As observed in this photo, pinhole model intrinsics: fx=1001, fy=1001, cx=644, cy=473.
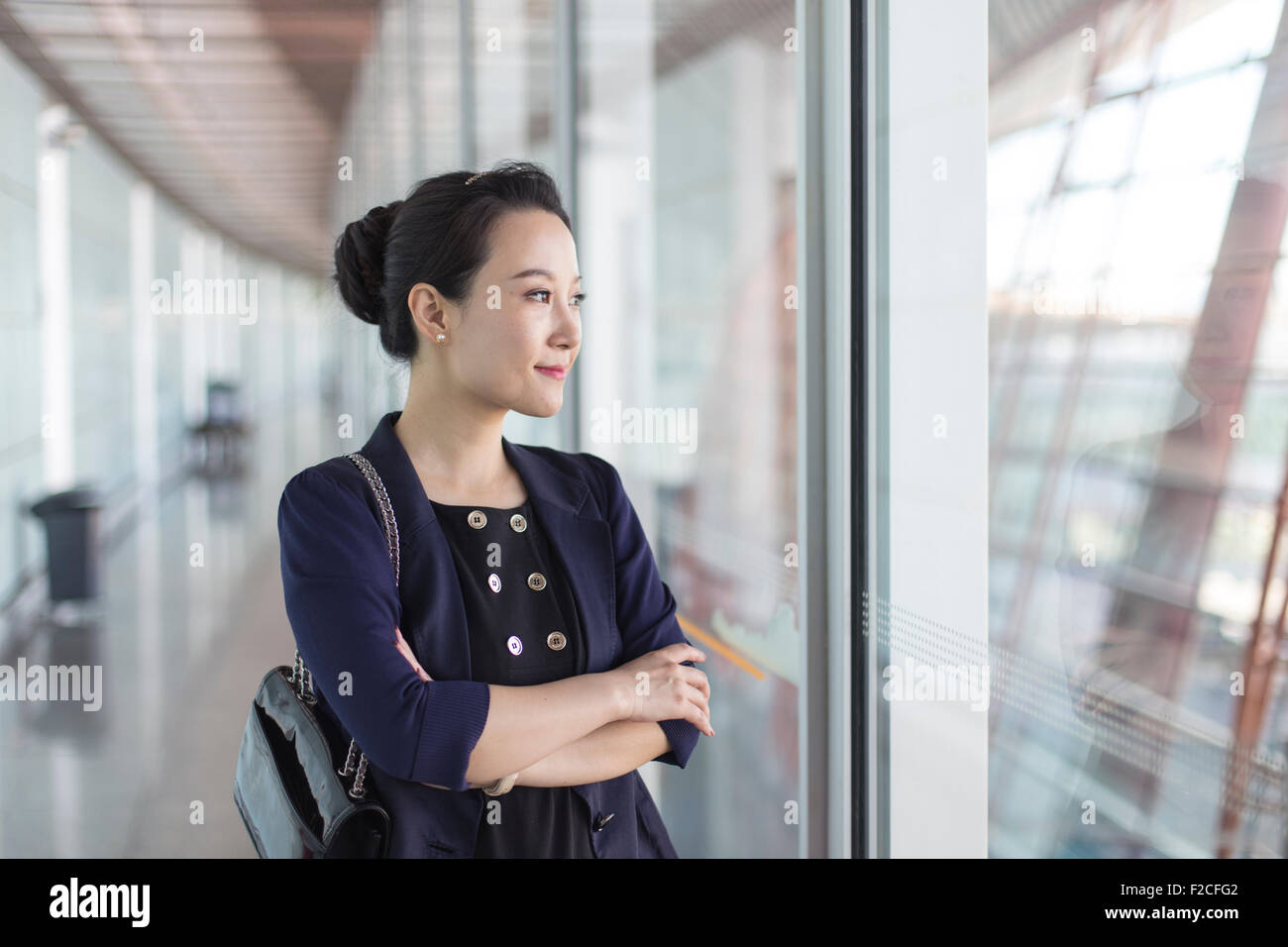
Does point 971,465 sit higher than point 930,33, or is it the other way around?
point 930,33

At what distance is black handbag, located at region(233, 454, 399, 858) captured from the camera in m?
1.30

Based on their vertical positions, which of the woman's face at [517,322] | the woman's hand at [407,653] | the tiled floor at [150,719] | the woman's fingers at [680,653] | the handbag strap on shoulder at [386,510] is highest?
the woman's face at [517,322]

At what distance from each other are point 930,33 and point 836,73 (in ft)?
0.74

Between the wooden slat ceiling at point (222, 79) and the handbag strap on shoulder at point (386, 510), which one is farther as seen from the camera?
the wooden slat ceiling at point (222, 79)

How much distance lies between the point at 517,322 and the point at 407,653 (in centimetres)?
48

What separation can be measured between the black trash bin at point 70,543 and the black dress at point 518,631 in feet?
18.7

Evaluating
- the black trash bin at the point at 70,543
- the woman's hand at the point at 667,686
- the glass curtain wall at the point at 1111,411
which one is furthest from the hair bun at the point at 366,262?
the black trash bin at the point at 70,543

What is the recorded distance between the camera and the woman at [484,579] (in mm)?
1295

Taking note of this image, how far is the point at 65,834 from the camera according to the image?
3.51 m

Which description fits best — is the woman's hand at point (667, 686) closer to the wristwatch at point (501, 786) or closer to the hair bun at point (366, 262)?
the wristwatch at point (501, 786)

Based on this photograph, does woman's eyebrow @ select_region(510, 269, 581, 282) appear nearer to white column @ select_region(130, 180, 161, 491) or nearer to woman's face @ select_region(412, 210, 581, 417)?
woman's face @ select_region(412, 210, 581, 417)

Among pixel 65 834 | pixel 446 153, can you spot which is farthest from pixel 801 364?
pixel 65 834
